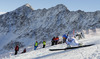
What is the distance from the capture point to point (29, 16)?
89562mm

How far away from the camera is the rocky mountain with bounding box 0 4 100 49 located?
2483 inches

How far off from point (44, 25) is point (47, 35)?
8.98m

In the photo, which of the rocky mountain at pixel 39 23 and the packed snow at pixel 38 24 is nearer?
the packed snow at pixel 38 24

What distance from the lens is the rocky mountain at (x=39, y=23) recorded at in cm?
6306

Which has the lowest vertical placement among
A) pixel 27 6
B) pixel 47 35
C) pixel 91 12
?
pixel 47 35

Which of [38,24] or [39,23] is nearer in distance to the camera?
[38,24]

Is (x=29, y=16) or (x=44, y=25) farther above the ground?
(x=29, y=16)

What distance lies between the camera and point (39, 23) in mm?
78812

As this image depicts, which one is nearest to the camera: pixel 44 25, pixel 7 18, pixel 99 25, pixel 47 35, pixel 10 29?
pixel 99 25

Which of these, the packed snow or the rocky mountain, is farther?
the rocky mountain

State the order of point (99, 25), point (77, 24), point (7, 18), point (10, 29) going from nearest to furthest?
point (99, 25) → point (77, 24) → point (10, 29) → point (7, 18)

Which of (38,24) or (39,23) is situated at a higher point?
(39,23)

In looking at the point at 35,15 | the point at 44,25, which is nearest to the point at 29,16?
the point at 35,15

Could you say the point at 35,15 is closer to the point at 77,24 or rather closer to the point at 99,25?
the point at 77,24
